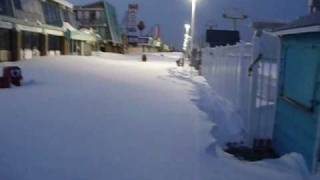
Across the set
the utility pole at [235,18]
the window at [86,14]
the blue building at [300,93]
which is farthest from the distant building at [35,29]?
the blue building at [300,93]

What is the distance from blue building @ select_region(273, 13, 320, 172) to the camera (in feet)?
17.9

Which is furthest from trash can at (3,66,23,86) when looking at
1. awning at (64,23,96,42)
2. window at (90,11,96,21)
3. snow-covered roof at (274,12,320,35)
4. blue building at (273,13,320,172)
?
window at (90,11,96,21)

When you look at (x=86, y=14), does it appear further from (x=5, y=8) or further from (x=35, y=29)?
(x=5, y=8)

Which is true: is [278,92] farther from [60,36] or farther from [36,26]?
[60,36]

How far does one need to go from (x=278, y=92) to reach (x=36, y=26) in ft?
77.9

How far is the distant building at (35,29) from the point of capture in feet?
80.0

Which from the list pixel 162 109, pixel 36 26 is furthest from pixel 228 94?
pixel 36 26

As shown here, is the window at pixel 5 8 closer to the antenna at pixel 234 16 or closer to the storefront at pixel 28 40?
the storefront at pixel 28 40

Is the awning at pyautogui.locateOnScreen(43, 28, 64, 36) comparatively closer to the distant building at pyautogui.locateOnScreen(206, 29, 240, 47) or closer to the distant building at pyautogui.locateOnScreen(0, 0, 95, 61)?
the distant building at pyautogui.locateOnScreen(0, 0, 95, 61)

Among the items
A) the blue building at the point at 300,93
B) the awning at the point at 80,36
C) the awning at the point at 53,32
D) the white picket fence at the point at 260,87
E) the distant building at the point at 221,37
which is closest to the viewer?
the blue building at the point at 300,93

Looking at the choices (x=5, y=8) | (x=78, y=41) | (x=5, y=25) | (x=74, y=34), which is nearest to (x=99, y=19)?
(x=78, y=41)

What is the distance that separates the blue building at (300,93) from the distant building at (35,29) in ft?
62.6

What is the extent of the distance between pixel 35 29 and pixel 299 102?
24.8 m

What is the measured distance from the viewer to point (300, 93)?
20.5 feet
